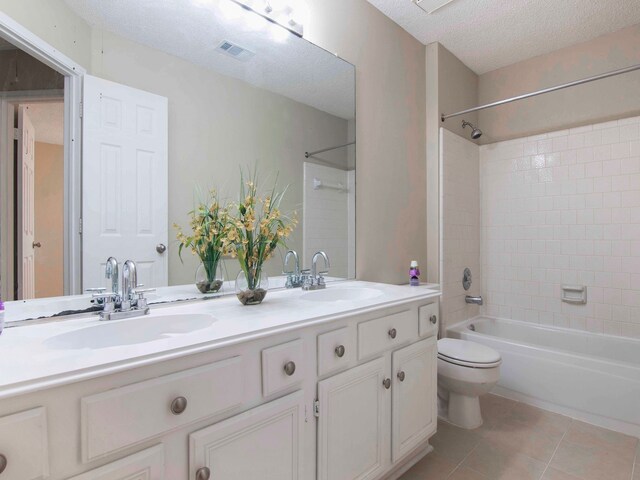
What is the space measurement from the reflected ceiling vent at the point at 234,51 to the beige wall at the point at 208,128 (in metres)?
0.11

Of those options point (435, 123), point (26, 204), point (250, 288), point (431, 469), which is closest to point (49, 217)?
point (26, 204)

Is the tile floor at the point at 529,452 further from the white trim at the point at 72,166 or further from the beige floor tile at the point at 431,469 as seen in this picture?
the white trim at the point at 72,166

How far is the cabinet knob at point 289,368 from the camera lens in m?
1.05

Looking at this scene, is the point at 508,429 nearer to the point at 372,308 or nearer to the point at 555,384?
the point at 555,384

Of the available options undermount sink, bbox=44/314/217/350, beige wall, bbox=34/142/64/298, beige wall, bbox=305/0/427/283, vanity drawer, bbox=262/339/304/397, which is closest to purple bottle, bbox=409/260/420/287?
beige wall, bbox=305/0/427/283

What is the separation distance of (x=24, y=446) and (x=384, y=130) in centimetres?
221

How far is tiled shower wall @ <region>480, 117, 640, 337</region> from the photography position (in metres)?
2.46

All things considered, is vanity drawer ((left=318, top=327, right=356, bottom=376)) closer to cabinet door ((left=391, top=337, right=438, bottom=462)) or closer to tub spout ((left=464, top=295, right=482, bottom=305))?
cabinet door ((left=391, top=337, right=438, bottom=462))

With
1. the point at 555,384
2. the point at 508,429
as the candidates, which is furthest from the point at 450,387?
the point at 555,384

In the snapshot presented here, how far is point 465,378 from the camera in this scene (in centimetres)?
196

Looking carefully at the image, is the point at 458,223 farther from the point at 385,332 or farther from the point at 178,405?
the point at 178,405

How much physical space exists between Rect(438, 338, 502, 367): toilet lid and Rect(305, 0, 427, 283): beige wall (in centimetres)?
52

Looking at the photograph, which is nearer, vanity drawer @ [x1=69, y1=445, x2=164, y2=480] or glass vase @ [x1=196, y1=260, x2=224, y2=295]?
vanity drawer @ [x1=69, y1=445, x2=164, y2=480]

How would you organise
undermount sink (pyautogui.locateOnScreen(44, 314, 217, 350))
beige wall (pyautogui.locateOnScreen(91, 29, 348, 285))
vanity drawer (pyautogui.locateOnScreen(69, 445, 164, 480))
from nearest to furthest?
vanity drawer (pyautogui.locateOnScreen(69, 445, 164, 480)) < undermount sink (pyautogui.locateOnScreen(44, 314, 217, 350)) < beige wall (pyautogui.locateOnScreen(91, 29, 348, 285))
